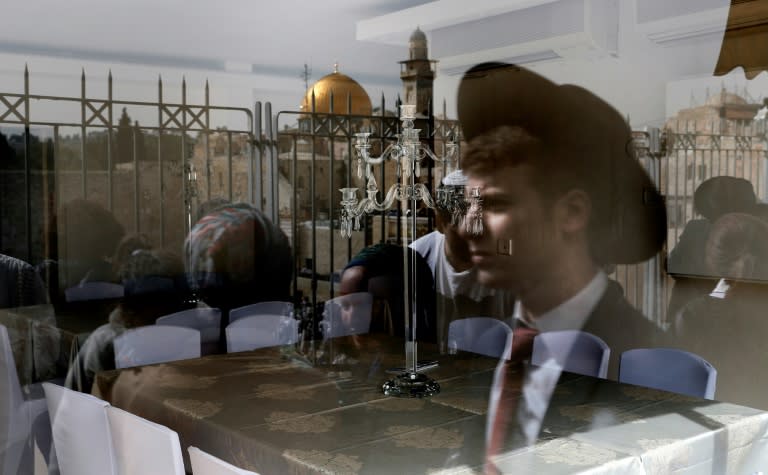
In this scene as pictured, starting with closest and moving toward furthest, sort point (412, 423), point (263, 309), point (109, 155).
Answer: point (412, 423)
point (109, 155)
point (263, 309)

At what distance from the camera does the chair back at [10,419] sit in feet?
13.3

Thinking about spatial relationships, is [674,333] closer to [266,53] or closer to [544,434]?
[544,434]

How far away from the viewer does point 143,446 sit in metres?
2.47

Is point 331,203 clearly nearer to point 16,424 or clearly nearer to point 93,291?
point 93,291

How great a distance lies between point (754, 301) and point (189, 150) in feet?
11.2

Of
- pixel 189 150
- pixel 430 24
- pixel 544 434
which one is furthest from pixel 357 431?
pixel 430 24

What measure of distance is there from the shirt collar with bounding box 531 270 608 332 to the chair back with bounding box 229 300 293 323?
1724mm

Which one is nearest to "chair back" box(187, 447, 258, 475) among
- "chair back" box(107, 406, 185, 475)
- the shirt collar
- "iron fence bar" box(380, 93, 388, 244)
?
"chair back" box(107, 406, 185, 475)

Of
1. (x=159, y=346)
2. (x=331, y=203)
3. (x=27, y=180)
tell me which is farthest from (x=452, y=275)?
(x=27, y=180)

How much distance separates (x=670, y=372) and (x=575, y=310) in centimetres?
165

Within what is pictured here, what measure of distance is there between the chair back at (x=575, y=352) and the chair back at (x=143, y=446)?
75.4 inches

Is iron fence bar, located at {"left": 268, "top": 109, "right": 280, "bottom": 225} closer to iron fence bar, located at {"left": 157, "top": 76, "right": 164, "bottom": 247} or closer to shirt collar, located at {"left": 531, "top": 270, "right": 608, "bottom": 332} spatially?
iron fence bar, located at {"left": 157, "top": 76, "right": 164, "bottom": 247}

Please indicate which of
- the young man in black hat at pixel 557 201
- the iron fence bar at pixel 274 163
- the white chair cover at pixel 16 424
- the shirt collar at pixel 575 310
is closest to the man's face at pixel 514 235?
the young man in black hat at pixel 557 201

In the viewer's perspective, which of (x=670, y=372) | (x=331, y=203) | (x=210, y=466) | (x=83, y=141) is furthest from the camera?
(x=331, y=203)
